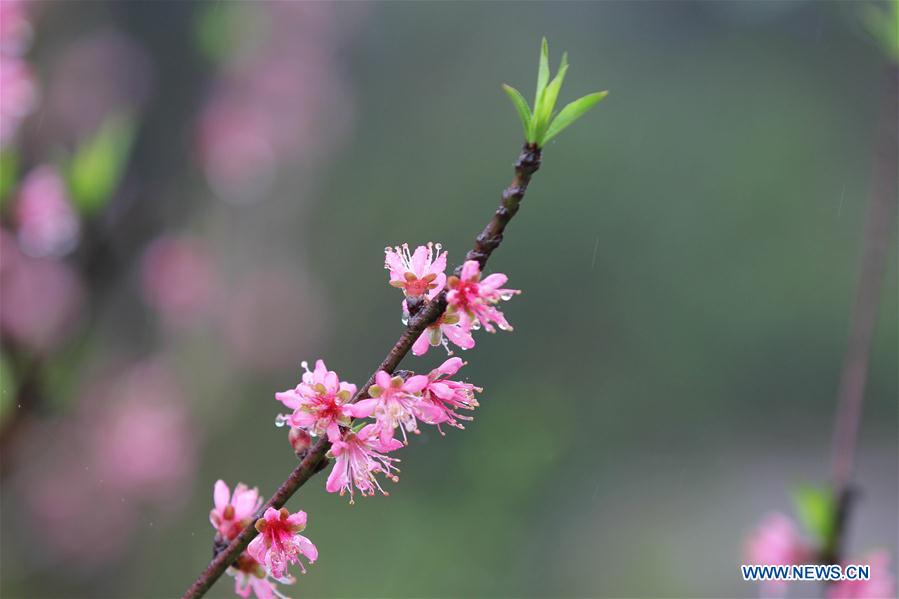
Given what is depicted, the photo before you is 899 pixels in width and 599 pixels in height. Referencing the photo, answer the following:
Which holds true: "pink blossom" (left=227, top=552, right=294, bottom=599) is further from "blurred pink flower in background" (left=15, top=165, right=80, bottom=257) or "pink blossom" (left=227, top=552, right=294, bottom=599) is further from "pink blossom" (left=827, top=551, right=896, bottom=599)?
"blurred pink flower in background" (left=15, top=165, right=80, bottom=257)

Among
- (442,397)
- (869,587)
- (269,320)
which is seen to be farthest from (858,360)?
(269,320)

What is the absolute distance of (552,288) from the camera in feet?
16.6

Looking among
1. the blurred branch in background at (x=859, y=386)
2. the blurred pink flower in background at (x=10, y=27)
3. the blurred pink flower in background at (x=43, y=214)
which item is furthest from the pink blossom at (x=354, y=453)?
the blurred pink flower in background at (x=10, y=27)

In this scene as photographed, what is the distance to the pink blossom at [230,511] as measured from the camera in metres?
0.65

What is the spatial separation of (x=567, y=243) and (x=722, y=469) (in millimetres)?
1949

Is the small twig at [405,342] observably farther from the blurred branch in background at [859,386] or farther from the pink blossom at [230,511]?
the blurred branch in background at [859,386]

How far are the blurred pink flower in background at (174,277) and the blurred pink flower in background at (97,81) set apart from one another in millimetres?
385

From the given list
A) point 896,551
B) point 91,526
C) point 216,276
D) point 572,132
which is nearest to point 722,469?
point 896,551

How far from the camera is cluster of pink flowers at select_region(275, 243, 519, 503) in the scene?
56 centimetres

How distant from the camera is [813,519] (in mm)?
888

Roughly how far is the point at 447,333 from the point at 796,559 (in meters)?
0.79

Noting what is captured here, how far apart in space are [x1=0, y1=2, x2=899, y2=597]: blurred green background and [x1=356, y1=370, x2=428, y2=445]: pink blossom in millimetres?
1503

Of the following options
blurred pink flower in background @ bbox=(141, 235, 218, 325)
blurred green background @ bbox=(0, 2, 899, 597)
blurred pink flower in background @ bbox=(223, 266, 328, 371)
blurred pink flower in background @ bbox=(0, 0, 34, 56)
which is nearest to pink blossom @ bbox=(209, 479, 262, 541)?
blurred pink flower in background @ bbox=(0, 0, 34, 56)

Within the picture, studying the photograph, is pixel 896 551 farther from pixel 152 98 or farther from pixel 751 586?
pixel 152 98
